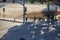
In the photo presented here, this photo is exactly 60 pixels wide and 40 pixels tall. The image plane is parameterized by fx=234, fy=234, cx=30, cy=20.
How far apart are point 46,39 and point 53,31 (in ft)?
3.73

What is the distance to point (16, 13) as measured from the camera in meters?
50.2

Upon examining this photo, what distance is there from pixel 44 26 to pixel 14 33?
2.49 meters

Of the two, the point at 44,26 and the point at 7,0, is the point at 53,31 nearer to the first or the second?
the point at 44,26

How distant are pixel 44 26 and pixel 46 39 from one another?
1.92m

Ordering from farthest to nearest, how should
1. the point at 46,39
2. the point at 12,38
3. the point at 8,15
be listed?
1. the point at 8,15
2. the point at 12,38
3. the point at 46,39

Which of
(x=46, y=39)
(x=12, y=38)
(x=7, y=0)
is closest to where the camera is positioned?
(x=46, y=39)

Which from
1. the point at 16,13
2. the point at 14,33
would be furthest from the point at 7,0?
the point at 14,33

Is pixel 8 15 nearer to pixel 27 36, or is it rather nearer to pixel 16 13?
pixel 16 13

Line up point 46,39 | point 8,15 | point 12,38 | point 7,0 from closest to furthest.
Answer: point 46,39, point 12,38, point 8,15, point 7,0

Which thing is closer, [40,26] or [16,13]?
[40,26]

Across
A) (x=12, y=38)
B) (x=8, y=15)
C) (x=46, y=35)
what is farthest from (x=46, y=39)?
(x=8, y=15)

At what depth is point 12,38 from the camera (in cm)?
1853

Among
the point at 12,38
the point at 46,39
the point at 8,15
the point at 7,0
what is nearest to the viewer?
the point at 46,39

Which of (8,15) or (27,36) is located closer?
(27,36)
